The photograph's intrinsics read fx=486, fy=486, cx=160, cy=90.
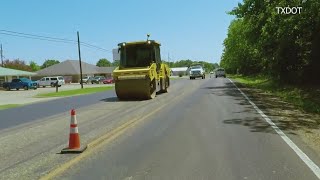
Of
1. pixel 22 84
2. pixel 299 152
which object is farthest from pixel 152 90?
pixel 22 84

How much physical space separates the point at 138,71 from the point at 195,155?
17527 millimetres

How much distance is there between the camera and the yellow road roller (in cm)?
2659

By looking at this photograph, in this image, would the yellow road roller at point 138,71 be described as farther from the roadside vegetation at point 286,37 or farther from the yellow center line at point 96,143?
the yellow center line at point 96,143

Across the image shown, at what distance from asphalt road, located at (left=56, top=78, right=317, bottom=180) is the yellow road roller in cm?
1188

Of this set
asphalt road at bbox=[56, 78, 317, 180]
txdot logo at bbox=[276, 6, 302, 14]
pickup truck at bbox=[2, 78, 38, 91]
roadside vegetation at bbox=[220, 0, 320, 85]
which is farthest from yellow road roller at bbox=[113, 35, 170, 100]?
pickup truck at bbox=[2, 78, 38, 91]

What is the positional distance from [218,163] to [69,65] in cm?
10806

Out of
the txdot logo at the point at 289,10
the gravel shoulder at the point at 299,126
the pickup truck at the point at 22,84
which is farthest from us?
the pickup truck at the point at 22,84

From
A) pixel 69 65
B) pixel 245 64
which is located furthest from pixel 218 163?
pixel 69 65

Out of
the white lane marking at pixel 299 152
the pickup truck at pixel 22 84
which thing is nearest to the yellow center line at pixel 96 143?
the white lane marking at pixel 299 152

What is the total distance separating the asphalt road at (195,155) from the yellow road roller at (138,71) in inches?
468

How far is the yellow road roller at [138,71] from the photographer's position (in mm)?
26594

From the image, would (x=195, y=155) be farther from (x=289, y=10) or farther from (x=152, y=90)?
(x=289, y=10)

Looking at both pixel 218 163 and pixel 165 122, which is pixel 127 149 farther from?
pixel 165 122

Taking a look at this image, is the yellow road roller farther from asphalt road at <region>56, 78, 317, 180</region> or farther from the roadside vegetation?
asphalt road at <region>56, 78, 317, 180</region>
